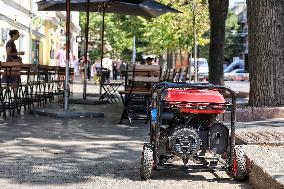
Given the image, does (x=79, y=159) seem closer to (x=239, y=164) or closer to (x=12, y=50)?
(x=239, y=164)

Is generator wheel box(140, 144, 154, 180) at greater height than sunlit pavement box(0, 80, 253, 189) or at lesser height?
greater

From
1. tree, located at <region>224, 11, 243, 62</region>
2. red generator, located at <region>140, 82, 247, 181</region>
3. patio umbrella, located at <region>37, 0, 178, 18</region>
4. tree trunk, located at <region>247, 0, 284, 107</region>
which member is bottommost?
red generator, located at <region>140, 82, 247, 181</region>

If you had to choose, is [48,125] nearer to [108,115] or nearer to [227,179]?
[108,115]

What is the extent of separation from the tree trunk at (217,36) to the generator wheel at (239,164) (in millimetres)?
12306

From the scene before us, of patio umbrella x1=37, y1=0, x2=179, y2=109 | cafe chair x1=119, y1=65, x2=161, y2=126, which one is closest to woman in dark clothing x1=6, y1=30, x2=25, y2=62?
patio umbrella x1=37, y1=0, x2=179, y2=109

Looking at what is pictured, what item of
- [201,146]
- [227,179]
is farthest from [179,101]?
[227,179]

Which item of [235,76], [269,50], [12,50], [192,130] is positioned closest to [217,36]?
[12,50]

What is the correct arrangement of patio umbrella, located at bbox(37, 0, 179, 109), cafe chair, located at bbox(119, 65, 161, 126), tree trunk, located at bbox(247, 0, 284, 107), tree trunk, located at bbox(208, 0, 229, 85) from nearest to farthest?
cafe chair, located at bbox(119, 65, 161, 126) → tree trunk, located at bbox(247, 0, 284, 107) → patio umbrella, located at bbox(37, 0, 179, 109) → tree trunk, located at bbox(208, 0, 229, 85)

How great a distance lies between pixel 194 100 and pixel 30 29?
32999 millimetres

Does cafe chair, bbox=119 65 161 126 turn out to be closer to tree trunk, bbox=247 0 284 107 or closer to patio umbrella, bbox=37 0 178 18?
tree trunk, bbox=247 0 284 107

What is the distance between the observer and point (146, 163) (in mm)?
6113

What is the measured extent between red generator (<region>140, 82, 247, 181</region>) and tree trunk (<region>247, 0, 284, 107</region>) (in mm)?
5599

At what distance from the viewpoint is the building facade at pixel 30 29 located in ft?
106

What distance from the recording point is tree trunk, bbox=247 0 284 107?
38.7 ft
